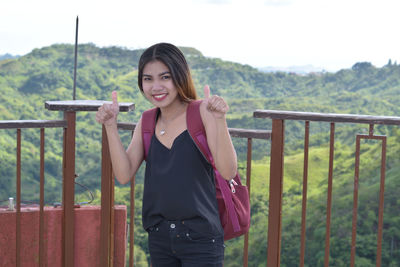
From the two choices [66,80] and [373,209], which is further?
[66,80]

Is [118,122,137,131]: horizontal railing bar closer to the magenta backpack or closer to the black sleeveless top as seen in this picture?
the magenta backpack

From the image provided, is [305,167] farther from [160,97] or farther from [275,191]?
[160,97]

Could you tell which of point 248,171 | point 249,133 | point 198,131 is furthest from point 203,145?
point 248,171

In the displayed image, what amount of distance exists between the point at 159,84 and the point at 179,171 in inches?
11.3

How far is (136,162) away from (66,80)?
48.1 m

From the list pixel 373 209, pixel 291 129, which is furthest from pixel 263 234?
pixel 291 129

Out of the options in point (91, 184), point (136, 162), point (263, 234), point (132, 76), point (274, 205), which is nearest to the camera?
point (136, 162)

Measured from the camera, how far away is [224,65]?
60.2m

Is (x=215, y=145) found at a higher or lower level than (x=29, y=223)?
higher

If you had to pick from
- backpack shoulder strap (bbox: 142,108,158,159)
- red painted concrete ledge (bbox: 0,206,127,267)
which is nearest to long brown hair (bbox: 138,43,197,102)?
backpack shoulder strap (bbox: 142,108,158,159)

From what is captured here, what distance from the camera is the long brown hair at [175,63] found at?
1.72 m

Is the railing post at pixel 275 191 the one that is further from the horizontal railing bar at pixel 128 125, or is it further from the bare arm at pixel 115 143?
the bare arm at pixel 115 143

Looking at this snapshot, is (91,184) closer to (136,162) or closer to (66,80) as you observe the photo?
(66,80)

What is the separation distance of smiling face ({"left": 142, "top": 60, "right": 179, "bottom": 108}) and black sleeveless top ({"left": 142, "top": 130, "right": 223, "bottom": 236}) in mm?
129
